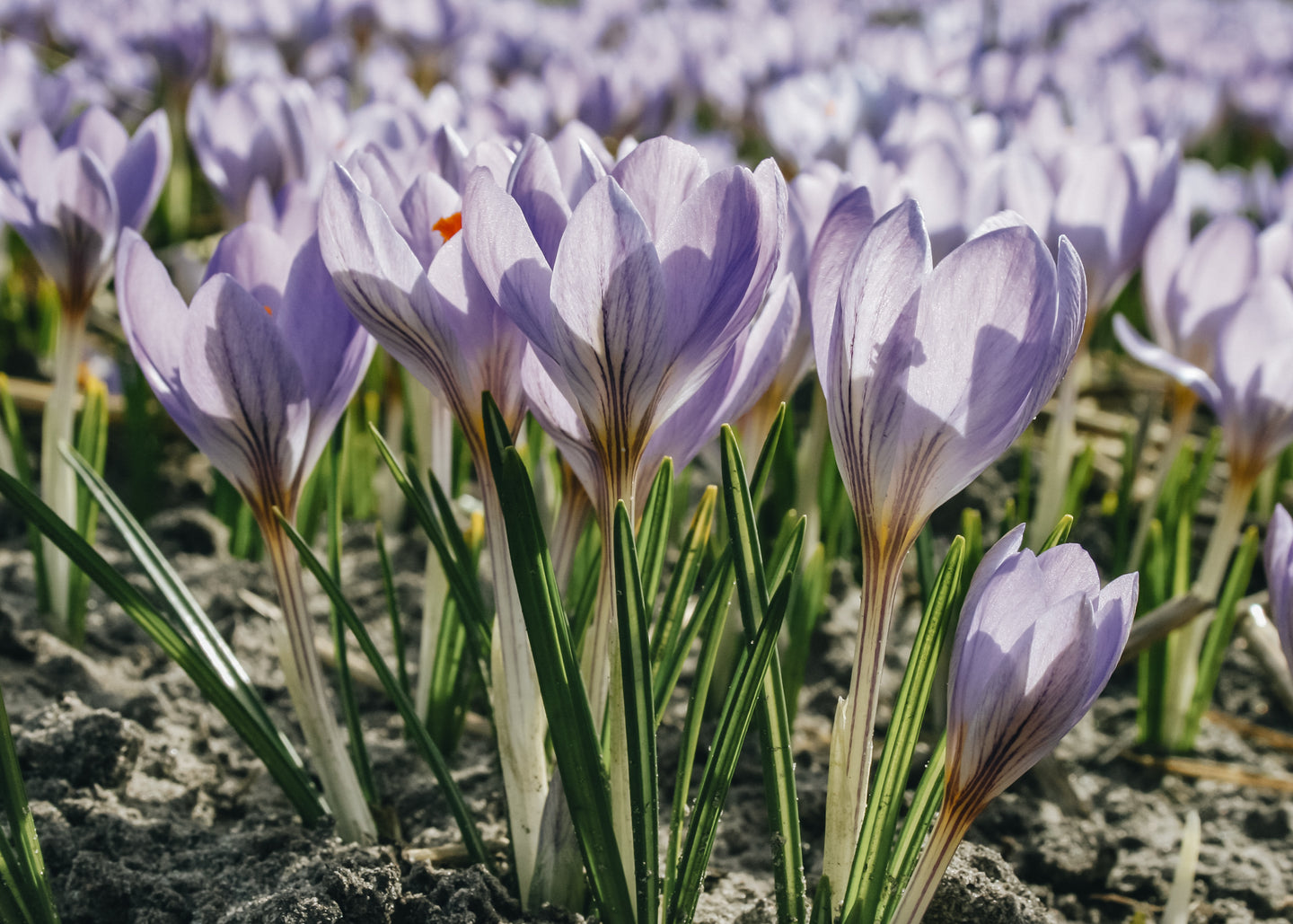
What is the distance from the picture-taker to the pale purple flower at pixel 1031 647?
2.58 feet

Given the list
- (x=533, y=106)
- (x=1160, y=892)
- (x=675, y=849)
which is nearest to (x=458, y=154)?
(x=675, y=849)

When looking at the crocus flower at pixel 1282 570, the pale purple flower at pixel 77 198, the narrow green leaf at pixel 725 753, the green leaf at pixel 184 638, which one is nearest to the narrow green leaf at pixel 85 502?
the pale purple flower at pixel 77 198

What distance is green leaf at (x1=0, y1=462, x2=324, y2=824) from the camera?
99 cm

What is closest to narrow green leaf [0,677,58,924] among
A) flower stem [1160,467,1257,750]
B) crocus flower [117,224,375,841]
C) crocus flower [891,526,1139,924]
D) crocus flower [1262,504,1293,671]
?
crocus flower [117,224,375,841]

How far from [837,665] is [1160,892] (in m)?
0.55

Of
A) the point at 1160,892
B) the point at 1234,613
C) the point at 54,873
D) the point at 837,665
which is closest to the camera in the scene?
the point at 54,873

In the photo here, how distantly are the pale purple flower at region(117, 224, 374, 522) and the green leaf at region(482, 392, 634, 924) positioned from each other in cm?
20

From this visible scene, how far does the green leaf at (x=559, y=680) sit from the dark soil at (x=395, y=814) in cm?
14

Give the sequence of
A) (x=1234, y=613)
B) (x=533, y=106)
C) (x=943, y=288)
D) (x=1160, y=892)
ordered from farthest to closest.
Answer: (x=533, y=106), (x=1234, y=613), (x=1160, y=892), (x=943, y=288)

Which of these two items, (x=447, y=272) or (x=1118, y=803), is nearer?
(x=447, y=272)

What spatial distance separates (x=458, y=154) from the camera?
43.7 inches

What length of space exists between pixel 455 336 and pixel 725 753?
0.39m

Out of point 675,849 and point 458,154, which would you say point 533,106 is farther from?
point 675,849

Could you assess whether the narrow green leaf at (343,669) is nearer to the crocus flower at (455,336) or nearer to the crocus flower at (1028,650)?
the crocus flower at (455,336)
